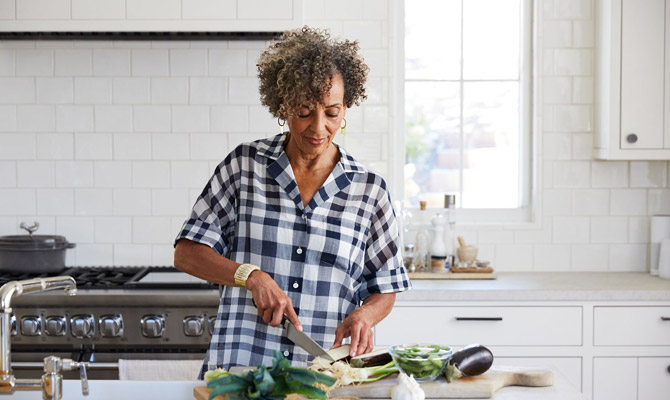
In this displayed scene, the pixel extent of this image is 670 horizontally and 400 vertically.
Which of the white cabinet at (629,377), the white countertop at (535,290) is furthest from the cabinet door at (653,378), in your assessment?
the white countertop at (535,290)

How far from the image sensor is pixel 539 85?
403 cm

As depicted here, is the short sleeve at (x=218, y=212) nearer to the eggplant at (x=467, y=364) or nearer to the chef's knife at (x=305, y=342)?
the chef's knife at (x=305, y=342)

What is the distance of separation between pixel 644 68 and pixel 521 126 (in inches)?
25.9

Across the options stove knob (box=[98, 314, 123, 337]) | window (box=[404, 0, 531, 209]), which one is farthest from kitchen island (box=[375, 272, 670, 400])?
stove knob (box=[98, 314, 123, 337])

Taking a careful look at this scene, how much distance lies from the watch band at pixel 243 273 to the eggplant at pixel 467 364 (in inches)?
21.7

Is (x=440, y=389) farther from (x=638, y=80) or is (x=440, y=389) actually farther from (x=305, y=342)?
(x=638, y=80)

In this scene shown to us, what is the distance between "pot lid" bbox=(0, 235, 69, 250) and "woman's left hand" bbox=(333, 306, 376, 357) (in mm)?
1912

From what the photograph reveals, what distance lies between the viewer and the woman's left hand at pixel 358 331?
2111 mm

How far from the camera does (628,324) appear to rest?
11.3ft

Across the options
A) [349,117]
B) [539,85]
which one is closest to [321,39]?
[349,117]

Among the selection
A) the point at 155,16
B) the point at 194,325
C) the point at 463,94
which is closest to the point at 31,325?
the point at 194,325

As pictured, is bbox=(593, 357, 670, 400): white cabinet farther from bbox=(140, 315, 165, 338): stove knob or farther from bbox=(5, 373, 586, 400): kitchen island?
bbox=(140, 315, 165, 338): stove knob

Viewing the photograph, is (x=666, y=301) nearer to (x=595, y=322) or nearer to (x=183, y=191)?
(x=595, y=322)

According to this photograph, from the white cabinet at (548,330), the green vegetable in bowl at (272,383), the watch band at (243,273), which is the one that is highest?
the watch band at (243,273)
